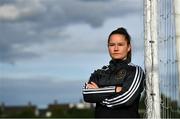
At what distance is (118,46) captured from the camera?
4422 mm

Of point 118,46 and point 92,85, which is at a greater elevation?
point 118,46

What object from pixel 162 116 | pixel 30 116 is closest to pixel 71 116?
pixel 30 116

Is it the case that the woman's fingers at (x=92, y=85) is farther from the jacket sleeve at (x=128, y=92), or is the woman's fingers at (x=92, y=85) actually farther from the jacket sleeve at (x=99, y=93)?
the jacket sleeve at (x=128, y=92)

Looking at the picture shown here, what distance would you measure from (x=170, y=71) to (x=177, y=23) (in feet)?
1.75

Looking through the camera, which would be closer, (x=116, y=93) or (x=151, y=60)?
(x=116, y=93)

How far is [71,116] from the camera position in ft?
187

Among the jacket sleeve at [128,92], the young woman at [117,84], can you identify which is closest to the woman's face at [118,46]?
the young woman at [117,84]

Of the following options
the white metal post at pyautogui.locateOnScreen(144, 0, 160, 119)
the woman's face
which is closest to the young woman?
the woman's face

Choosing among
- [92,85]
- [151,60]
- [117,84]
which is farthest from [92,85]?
[151,60]

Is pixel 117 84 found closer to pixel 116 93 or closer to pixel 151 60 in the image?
pixel 116 93

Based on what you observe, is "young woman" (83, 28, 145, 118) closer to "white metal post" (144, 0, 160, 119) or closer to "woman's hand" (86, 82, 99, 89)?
"woman's hand" (86, 82, 99, 89)

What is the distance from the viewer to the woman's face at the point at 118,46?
174 inches

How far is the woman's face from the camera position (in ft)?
14.5

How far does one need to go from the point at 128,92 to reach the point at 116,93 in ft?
0.32
